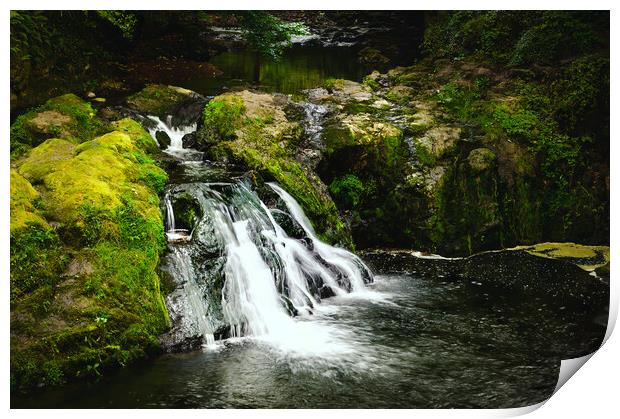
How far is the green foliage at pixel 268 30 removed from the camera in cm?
624

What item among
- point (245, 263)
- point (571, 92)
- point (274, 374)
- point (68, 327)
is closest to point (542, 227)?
point (571, 92)

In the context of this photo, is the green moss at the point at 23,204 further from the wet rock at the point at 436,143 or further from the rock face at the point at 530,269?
the wet rock at the point at 436,143

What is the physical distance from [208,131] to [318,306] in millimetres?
3158

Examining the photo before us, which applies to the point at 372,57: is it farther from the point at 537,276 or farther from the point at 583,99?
the point at 537,276

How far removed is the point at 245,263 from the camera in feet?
17.3

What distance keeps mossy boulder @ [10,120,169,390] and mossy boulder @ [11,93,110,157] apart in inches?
→ 11.1

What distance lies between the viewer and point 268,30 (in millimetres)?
6699

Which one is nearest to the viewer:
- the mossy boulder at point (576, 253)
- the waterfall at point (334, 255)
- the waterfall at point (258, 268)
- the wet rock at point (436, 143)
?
the waterfall at point (258, 268)

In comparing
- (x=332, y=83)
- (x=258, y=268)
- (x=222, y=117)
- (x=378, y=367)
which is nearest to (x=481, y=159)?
(x=332, y=83)

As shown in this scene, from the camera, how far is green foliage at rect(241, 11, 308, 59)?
6.24 m

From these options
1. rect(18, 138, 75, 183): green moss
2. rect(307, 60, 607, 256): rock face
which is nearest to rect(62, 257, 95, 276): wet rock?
rect(18, 138, 75, 183): green moss

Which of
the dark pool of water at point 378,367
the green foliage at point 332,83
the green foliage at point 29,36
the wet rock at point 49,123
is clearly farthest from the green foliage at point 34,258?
the green foliage at point 332,83

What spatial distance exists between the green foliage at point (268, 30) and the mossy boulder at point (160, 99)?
167 cm

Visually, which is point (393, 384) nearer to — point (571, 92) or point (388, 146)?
point (388, 146)
